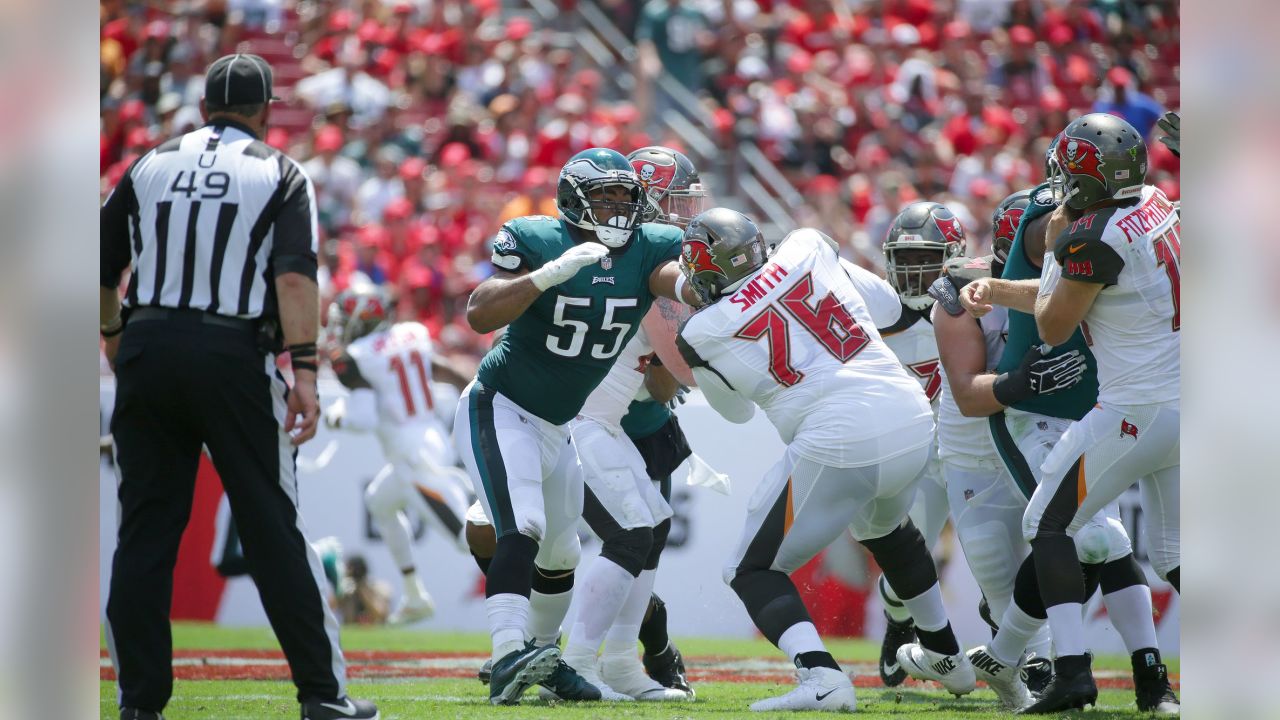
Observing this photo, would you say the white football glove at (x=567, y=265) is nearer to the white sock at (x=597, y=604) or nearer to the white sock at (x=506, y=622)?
the white sock at (x=506, y=622)

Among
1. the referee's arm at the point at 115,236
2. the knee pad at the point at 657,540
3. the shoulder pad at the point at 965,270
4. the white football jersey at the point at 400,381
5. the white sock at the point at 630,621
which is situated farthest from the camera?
the white football jersey at the point at 400,381

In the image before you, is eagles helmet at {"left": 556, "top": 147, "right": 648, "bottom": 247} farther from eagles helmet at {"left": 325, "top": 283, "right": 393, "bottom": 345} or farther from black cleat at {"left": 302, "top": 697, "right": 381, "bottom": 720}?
eagles helmet at {"left": 325, "top": 283, "right": 393, "bottom": 345}

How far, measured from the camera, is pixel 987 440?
5977 millimetres

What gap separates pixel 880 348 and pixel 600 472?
1.43 metres

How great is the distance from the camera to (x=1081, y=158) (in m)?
4.98

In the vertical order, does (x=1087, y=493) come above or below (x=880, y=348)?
below

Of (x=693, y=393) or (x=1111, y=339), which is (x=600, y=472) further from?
(x=693, y=393)

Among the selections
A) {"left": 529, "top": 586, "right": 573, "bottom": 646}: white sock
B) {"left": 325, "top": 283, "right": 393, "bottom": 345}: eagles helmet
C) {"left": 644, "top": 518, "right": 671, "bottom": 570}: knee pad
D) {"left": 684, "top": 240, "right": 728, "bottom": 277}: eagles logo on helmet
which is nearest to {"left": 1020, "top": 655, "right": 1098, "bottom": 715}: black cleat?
{"left": 644, "top": 518, "right": 671, "bottom": 570}: knee pad

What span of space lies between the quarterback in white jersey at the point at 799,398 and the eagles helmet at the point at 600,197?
1.36 ft

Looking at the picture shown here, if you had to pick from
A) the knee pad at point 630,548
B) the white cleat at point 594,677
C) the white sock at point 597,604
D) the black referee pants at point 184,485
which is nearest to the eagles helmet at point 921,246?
the knee pad at point 630,548

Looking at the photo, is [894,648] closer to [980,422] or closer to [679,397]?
[980,422]

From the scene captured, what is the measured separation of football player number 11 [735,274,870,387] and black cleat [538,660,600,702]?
4.88 ft

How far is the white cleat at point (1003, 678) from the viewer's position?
18.0 ft
